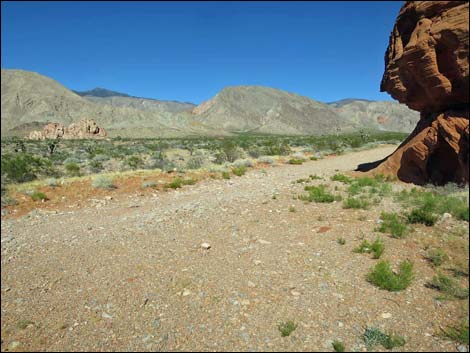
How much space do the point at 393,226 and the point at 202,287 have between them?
376 centimetres

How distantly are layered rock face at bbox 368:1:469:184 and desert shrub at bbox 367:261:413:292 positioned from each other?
12.7 ft

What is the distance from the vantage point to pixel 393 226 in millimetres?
5914

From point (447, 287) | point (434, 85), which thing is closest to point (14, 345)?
point (447, 287)

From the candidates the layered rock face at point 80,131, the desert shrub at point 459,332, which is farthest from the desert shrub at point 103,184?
the layered rock face at point 80,131

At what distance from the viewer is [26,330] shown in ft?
11.2

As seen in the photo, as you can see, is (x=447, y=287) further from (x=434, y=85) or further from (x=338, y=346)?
(x=434, y=85)

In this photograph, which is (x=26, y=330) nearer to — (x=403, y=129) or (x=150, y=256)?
(x=150, y=256)

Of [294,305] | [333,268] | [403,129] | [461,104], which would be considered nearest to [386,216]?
[333,268]

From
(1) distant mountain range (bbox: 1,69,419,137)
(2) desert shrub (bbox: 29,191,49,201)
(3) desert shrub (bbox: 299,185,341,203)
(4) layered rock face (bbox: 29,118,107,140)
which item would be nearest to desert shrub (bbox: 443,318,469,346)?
(3) desert shrub (bbox: 299,185,341,203)

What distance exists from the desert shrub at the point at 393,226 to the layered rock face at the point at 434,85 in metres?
1.99

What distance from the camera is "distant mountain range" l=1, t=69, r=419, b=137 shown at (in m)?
89.2

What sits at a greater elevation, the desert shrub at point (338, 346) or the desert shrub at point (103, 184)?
the desert shrub at point (103, 184)

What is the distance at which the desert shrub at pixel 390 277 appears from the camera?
403cm

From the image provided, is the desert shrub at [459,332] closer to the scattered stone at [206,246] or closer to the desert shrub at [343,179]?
the scattered stone at [206,246]
